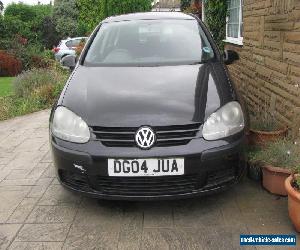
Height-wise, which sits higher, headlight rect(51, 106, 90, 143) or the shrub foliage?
headlight rect(51, 106, 90, 143)

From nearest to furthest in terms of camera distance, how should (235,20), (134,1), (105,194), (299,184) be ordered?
(299,184) < (105,194) < (235,20) < (134,1)

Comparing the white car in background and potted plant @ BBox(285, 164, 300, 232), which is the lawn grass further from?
potted plant @ BBox(285, 164, 300, 232)

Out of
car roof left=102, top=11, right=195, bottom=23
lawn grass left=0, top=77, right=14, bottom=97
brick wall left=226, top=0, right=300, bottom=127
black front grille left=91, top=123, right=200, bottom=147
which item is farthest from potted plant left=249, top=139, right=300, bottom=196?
lawn grass left=0, top=77, right=14, bottom=97

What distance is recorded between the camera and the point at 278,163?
3865 millimetres

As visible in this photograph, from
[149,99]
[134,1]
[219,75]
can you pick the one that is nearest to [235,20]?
[219,75]

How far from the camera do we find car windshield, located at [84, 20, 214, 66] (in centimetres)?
449

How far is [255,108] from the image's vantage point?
19.9 feet

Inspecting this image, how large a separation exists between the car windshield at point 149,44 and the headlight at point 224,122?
2.96ft

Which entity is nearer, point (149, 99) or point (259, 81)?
point (149, 99)

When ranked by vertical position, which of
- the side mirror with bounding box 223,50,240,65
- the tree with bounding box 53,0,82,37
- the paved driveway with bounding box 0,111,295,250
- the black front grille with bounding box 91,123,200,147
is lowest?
the paved driveway with bounding box 0,111,295,250

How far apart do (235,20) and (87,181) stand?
243 inches

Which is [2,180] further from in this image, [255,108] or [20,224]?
[255,108]

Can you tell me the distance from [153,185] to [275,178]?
1162 mm

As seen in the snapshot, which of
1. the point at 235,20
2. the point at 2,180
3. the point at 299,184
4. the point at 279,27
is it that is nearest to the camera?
the point at 299,184
